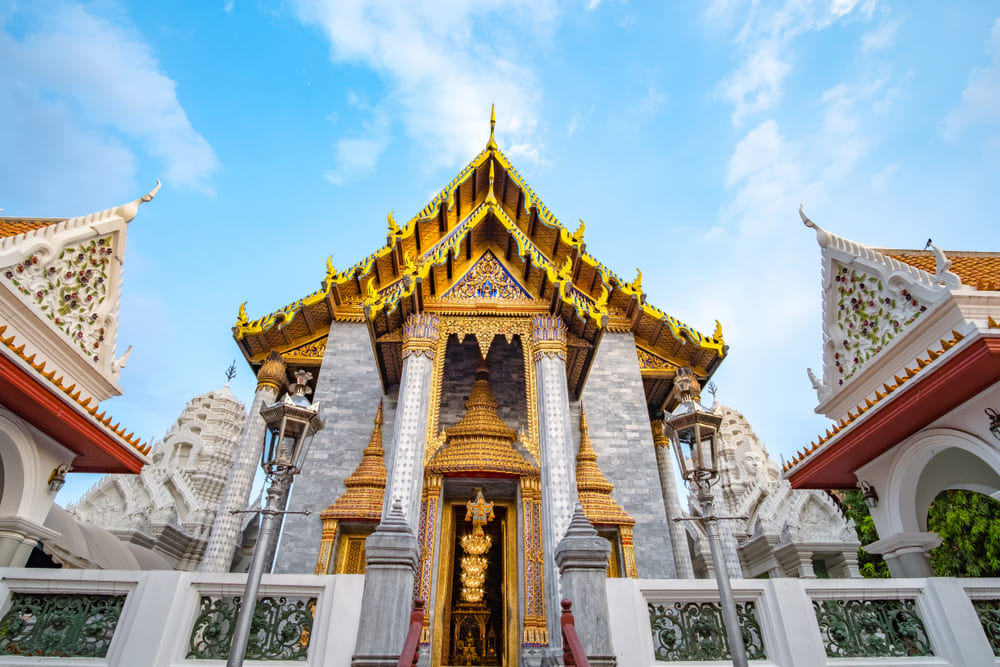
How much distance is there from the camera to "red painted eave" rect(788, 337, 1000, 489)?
13.4 feet

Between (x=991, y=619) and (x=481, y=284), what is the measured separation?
23.3 ft

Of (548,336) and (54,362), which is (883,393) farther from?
(54,362)

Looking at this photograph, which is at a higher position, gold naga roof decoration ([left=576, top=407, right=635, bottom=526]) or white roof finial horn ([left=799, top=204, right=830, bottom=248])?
white roof finial horn ([left=799, top=204, right=830, bottom=248])

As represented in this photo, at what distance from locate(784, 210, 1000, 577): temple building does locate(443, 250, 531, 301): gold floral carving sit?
14.6 ft

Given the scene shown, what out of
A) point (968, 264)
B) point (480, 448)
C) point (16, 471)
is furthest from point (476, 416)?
point (968, 264)

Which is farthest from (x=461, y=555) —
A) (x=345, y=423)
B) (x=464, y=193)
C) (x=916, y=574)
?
(x=464, y=193)

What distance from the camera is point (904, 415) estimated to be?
4773 mm

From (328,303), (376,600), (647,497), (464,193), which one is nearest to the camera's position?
(376,600)

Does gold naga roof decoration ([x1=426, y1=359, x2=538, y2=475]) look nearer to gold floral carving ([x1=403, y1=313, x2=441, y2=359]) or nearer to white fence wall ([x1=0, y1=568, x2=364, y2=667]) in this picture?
gold floral carving ([x1=403, y1=313, x2=441, y2=359])

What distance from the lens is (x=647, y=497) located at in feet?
32.9

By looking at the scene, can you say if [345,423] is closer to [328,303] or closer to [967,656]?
[328,303]

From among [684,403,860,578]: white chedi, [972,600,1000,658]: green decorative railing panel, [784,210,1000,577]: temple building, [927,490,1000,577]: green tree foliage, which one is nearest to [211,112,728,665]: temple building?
[684,403,860,578]: white chedi

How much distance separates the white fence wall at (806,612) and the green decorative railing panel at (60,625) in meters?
3.89

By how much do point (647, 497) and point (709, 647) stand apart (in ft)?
19.4
